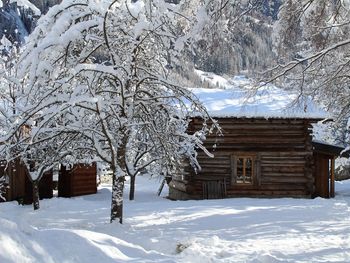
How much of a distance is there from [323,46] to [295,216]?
660 centimetres

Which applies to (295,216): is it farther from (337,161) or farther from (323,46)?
(337,161)

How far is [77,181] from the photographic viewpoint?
2478cm

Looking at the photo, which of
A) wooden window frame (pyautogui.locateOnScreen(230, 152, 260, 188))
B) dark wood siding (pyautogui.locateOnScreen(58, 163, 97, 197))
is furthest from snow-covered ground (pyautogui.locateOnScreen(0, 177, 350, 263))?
dark wood siding (pyautogui.locateOnScreen(58, 163, 97, 197))

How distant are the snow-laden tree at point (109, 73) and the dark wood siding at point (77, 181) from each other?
12738 mm

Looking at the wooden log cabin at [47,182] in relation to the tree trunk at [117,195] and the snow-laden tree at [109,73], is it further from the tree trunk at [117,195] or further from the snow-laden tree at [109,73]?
the snow-laden tree at [109,73]

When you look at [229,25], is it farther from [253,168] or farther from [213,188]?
[253,168]

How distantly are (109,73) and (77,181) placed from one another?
15680mm

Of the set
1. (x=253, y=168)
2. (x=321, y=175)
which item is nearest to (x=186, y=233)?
(x=253, y=168)

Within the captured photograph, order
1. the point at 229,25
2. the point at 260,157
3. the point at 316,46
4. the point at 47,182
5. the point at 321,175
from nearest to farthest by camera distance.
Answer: the point at 229,25, the point at 316,46, the point at 260,157, the point at 321,175, the point at 47,182

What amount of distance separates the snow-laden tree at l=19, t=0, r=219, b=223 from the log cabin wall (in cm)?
801

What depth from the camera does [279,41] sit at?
810cm

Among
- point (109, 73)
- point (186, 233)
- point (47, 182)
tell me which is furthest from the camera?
point (47, 182)

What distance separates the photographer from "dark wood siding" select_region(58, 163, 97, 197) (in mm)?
24344

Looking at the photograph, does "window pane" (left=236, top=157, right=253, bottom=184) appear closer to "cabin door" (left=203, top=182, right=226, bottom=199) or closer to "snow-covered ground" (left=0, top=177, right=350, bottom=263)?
"cabin door" (left=203, top=182, right=226, bottom=199)
